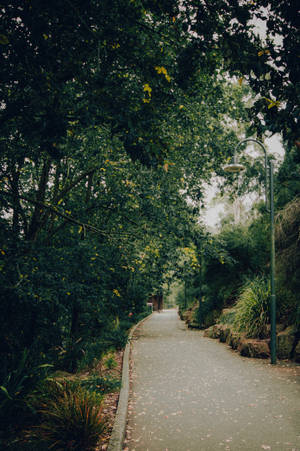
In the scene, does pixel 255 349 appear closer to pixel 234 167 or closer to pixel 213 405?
pixel 213 405

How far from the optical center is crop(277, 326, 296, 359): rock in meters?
7.89

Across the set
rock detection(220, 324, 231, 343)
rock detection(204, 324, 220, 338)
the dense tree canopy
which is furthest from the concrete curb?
rock detection(204, 324, 220, 338)

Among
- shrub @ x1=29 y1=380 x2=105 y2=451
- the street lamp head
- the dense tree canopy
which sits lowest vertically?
shrub @ x1=29 y1=380 x2=105 y2=451

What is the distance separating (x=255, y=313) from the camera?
9086 millimetres

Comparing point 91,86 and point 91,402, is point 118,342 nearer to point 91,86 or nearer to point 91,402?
point 91,402

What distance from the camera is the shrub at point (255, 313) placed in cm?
885

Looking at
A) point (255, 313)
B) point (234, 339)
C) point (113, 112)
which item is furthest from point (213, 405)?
point (234, 339)

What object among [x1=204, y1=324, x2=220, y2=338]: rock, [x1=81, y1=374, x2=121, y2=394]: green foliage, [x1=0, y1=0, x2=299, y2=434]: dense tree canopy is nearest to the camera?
[x1=0, y1=0, x2=299, y2=434]: dense tree canopy

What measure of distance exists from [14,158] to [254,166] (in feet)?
50.0

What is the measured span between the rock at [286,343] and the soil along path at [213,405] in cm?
60

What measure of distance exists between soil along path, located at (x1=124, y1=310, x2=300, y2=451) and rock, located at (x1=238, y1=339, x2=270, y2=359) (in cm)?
27

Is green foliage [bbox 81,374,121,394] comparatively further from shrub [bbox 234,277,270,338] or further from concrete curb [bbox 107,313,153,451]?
shrub [bbox 234,277,270,338]

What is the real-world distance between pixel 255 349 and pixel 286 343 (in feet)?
2.76

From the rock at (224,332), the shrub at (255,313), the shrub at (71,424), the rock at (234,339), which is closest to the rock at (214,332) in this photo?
the rock at (224,332)
